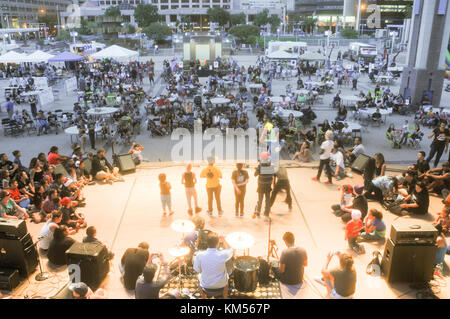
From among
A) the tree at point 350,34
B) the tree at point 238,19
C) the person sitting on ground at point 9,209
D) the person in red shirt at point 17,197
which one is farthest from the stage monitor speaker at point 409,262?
the tree at point 238,19

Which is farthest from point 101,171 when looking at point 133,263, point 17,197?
point 133,263

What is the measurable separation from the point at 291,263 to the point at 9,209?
5.86 meters

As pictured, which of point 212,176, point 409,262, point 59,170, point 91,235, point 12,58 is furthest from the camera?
point 12,58

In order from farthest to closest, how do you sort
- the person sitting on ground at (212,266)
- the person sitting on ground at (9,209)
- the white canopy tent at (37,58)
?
the white canopy tent at (37,58)
the person sitting on ground at (9,209)
the person sitting on ground at (212,266)

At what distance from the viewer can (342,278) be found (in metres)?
5.02

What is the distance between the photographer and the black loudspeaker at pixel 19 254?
5.70 meters

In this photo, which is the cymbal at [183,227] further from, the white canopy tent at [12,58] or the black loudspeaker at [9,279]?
the white canopy tent at [12,58]

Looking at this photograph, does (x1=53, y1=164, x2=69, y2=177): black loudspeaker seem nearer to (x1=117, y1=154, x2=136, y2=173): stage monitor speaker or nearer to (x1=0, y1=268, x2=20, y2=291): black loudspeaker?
(x1=117, y1=154, x2=136, y2=173): stage monitor speaker

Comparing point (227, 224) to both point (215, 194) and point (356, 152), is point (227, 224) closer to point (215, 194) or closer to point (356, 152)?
point (215, 194)

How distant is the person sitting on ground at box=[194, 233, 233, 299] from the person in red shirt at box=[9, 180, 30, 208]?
5.46 m

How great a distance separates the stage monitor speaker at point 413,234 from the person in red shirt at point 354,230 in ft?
3.39

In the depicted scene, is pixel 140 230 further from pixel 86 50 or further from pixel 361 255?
pixel 86 50

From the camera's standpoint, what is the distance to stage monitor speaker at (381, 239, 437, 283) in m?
5.44
